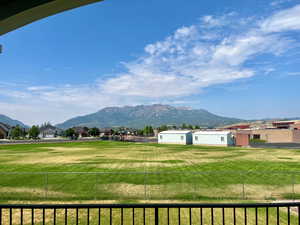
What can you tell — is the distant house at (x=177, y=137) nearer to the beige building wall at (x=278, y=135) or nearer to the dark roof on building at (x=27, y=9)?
the beige building wall at (x=278, y=135)

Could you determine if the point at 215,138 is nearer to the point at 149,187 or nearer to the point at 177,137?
the point at 177,137

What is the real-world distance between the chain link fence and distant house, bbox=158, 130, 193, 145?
39.1m

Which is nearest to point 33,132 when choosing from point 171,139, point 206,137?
point 171,139

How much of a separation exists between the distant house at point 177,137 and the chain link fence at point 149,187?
39.1 m

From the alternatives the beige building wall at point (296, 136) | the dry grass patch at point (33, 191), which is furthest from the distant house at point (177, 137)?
the dry grass patch at point (33, 191)

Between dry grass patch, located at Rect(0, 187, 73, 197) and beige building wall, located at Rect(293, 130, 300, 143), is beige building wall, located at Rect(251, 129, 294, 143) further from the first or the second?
dry grass patch, located at Rect(0, 187, 73, 197)

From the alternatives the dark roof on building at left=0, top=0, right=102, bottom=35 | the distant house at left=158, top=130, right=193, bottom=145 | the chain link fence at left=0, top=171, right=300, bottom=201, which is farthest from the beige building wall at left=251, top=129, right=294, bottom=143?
the dark roof on building at left=0, top=0, right=102, bottom=35

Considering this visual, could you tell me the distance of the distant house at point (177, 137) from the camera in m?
54.9

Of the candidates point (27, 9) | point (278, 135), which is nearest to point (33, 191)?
point (27, 9)

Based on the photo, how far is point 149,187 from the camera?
1259 centimetres

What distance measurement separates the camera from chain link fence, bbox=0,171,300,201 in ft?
35.7

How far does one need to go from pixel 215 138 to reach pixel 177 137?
10.2 metres

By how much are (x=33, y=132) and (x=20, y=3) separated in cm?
10529

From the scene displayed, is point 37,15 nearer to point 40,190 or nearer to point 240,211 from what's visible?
point 240,211
